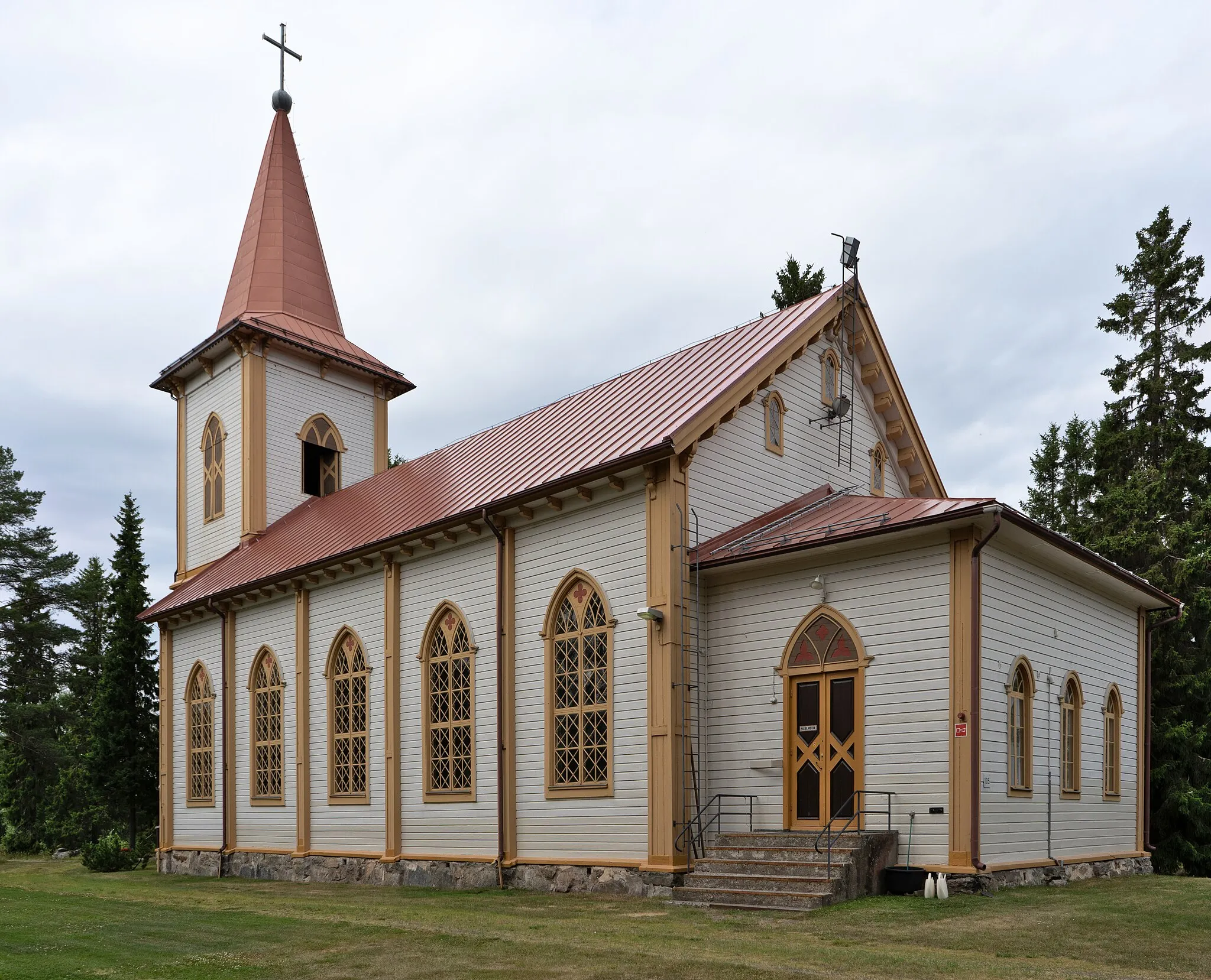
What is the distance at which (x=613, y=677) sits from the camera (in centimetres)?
1706

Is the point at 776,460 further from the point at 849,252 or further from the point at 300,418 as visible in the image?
the point at 300,418

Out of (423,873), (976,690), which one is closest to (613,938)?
(976,690)

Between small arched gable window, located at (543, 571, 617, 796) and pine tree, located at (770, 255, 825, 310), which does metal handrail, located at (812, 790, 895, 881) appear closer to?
small arched gable window, located at (543, 571, 617, 796)

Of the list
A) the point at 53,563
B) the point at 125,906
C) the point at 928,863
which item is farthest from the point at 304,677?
the point at 53,563

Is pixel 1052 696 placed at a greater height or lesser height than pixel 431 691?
greater

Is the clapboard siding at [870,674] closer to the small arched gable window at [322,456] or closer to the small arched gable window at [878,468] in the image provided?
the small arched gable window at [878,468]

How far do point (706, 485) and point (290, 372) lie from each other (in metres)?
17.1

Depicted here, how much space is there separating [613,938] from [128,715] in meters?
28.4

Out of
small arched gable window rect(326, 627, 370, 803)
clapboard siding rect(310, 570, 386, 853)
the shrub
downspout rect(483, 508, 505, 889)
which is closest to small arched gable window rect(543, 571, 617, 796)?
downspout rect(483, 508, 505, 889)

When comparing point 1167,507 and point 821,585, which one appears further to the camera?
point 1167,507

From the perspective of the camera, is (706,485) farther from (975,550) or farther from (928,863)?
(928,863)

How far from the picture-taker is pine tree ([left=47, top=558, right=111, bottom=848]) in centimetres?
4531

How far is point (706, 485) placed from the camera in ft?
57.7

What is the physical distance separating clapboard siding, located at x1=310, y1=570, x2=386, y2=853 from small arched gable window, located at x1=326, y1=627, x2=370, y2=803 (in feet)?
0.43
